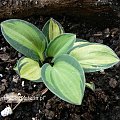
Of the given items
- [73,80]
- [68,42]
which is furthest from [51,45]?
[73,80]

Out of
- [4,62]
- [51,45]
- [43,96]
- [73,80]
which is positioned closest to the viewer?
[73,80]

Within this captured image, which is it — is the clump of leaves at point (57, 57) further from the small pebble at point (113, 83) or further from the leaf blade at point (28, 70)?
the small pebble at point (113, 83)

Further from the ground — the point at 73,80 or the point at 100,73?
the point at 73,80

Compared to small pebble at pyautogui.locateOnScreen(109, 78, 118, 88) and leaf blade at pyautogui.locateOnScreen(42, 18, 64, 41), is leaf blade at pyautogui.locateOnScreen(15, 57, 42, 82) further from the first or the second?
small pebble at pyautogui.locateOnScreen(109, 78, 118, 88)

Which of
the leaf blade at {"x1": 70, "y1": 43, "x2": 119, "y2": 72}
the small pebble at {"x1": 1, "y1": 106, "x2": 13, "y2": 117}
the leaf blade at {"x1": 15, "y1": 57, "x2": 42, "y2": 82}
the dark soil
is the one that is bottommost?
the small pebble at {"x1": 1, "y1": 106, "x2": 13, "y2": 117}

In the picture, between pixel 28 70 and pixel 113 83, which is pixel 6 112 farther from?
pixel 113 83

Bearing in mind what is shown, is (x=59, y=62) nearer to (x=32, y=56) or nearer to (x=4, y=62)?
(x=32, y=56)

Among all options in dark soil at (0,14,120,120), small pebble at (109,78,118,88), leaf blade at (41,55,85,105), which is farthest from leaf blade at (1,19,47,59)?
small pebble at (109,78,118,88)
